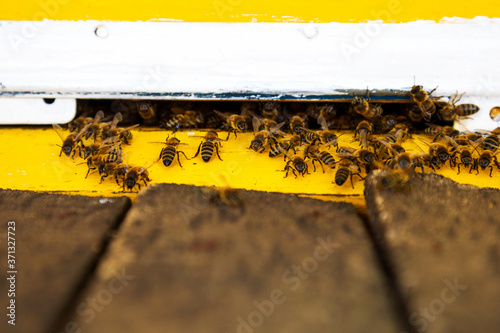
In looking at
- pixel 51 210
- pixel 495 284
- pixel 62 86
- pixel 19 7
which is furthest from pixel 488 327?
pixel 19 7

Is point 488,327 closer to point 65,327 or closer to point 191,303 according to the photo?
point 191,303

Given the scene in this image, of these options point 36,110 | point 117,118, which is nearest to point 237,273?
point 117,118

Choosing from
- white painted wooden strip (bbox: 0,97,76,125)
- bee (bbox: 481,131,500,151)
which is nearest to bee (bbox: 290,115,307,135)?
bee (bbox: 481,131,500,151)

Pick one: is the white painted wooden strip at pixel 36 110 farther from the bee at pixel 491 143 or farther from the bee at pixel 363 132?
the bee at pixel 491 143

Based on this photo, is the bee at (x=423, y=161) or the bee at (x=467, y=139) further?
the bee at (x=467, y=139)

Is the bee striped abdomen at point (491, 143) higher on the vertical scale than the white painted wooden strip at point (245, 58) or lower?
lower

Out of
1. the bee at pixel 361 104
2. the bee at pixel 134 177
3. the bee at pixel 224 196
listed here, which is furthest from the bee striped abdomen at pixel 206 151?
the bee at pixel 361 104
